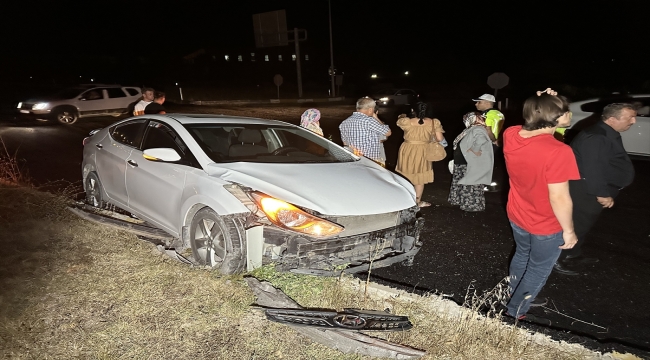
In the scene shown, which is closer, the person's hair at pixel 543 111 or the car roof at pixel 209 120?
the person's hair at pixel 543 111

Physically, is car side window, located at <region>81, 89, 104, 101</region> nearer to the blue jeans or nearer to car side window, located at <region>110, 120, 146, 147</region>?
car side window, located at <region>110, 120, 146, 147</region>

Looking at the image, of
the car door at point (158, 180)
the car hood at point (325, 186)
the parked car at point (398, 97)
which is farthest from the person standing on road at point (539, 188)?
the parked car at point (398, 97)

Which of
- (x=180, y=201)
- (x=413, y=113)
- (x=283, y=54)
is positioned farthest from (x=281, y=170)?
(x=283, y=54)

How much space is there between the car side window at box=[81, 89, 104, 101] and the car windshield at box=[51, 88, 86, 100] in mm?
222

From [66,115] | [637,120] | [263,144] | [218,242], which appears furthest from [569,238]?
[66,115]

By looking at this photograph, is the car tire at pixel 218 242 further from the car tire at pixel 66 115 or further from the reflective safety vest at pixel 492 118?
the car tire at pixel 66 115

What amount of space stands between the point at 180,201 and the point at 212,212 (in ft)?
1.64

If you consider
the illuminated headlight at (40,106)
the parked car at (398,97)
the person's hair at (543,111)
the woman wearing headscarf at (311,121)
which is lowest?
the parked car at (398,97)

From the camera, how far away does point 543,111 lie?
108 inches

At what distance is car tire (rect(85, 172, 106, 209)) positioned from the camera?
17.7 feet

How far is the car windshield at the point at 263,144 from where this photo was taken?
4.18 meters

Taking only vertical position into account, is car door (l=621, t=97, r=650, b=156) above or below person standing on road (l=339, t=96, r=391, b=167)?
below

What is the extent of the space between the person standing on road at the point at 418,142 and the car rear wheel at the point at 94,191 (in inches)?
154

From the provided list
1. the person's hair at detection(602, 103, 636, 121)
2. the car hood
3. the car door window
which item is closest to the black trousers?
the person's hair at detection(602, 103, 636, 121)
